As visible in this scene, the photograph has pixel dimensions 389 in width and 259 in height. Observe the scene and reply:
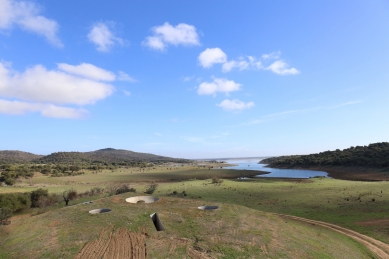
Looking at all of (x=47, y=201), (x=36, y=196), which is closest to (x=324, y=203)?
(x=47, y=201)

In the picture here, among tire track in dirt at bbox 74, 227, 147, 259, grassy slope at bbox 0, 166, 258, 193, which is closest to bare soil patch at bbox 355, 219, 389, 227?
tire track in dirt at bbox 74, 227, 147, 259

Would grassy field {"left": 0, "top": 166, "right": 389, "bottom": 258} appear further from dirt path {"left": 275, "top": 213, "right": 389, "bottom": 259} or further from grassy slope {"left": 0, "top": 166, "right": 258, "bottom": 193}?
grassy slope {"left": 0, "top": 166, "right": 258, "bottom": 193}

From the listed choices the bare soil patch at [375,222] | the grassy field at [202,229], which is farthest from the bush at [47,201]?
the bare soil patch at [375,222]

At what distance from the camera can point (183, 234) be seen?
1519cm

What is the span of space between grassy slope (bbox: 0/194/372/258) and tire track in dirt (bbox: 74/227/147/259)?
428 mm

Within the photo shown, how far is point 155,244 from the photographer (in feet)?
45.4

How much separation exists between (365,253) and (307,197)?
17130 millimetres

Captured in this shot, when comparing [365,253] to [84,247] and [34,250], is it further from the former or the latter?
[34,250]

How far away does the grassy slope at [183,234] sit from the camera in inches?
528

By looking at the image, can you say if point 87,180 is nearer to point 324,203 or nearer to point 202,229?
point 324,203

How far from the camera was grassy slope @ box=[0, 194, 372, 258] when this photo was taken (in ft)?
44.0

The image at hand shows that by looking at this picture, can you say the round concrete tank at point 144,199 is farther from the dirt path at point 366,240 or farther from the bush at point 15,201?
the bush at point 15,201

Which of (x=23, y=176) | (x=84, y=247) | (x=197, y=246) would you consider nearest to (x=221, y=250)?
(x=197, y=246)

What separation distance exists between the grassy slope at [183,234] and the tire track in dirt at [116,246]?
428 millimetres
